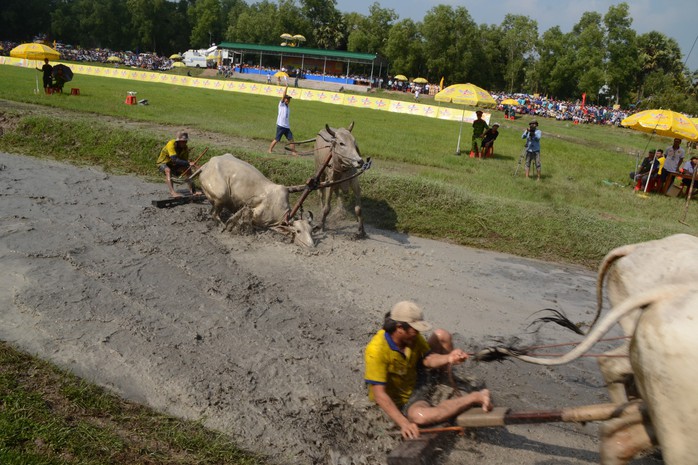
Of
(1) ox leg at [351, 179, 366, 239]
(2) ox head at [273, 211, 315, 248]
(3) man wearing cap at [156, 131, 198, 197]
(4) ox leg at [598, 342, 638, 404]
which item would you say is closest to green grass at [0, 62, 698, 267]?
(1) ox leg at [351, 179, 366, 239]

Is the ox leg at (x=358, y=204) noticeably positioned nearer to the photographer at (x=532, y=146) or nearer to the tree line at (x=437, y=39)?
the photographer at (x=532, y=146)

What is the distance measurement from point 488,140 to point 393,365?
1789 cm

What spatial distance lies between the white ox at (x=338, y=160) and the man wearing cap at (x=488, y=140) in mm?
11355

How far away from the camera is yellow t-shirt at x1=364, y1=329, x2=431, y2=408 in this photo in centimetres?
525

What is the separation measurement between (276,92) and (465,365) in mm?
40613

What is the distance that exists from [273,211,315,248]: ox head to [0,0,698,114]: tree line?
41.1 m

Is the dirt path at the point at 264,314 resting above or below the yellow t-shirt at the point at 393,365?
below

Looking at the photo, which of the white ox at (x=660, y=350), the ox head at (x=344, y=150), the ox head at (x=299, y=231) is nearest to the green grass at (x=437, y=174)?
the ox head at (x=344, y=150)

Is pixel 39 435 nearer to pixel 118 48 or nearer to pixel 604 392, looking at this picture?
pixel 604 392

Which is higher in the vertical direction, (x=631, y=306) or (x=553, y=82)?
(x=553, y=82)

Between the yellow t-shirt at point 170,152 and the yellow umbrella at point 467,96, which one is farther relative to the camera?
the yellow umbrella at point 467,96

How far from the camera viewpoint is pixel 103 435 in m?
5.01

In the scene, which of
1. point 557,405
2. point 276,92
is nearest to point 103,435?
point 557,405

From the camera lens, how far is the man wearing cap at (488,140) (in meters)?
21.9
